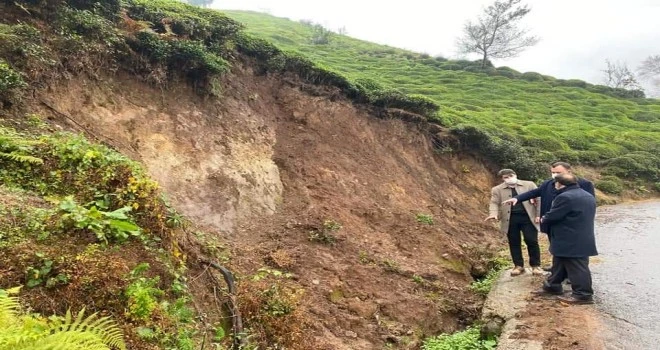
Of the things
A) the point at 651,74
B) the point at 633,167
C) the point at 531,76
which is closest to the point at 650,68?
the point at 651,74

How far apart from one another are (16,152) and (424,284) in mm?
6787

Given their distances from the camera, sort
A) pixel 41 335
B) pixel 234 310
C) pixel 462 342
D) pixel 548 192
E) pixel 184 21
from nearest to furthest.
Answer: pixel 41 335
pixel 234 310
pixel 462 342
pixel 548 192
pixel 184 21

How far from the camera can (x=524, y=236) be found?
26.3 feet

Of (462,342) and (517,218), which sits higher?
(517,218)

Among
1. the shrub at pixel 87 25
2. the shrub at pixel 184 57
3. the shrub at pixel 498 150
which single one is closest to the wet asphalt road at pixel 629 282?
the shrub at pixel 498 150

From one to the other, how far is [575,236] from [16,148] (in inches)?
289

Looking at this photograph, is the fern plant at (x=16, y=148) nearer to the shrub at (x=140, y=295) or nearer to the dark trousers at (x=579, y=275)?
the shrub at (x=140, y=295)

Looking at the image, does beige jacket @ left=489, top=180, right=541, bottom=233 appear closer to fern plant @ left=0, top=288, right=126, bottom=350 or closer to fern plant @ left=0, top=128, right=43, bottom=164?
fern plant @ left=0, top=288, right=126, bottom=350

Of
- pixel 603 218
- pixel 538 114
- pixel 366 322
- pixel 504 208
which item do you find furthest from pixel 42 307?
pixel 538 114

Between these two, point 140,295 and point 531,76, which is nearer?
point 140,295

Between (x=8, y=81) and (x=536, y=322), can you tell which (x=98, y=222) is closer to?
(x=8, y=81)

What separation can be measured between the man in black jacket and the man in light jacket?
1107 mm

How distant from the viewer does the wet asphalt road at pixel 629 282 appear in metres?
5.60

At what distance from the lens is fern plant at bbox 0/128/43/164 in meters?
5.22
